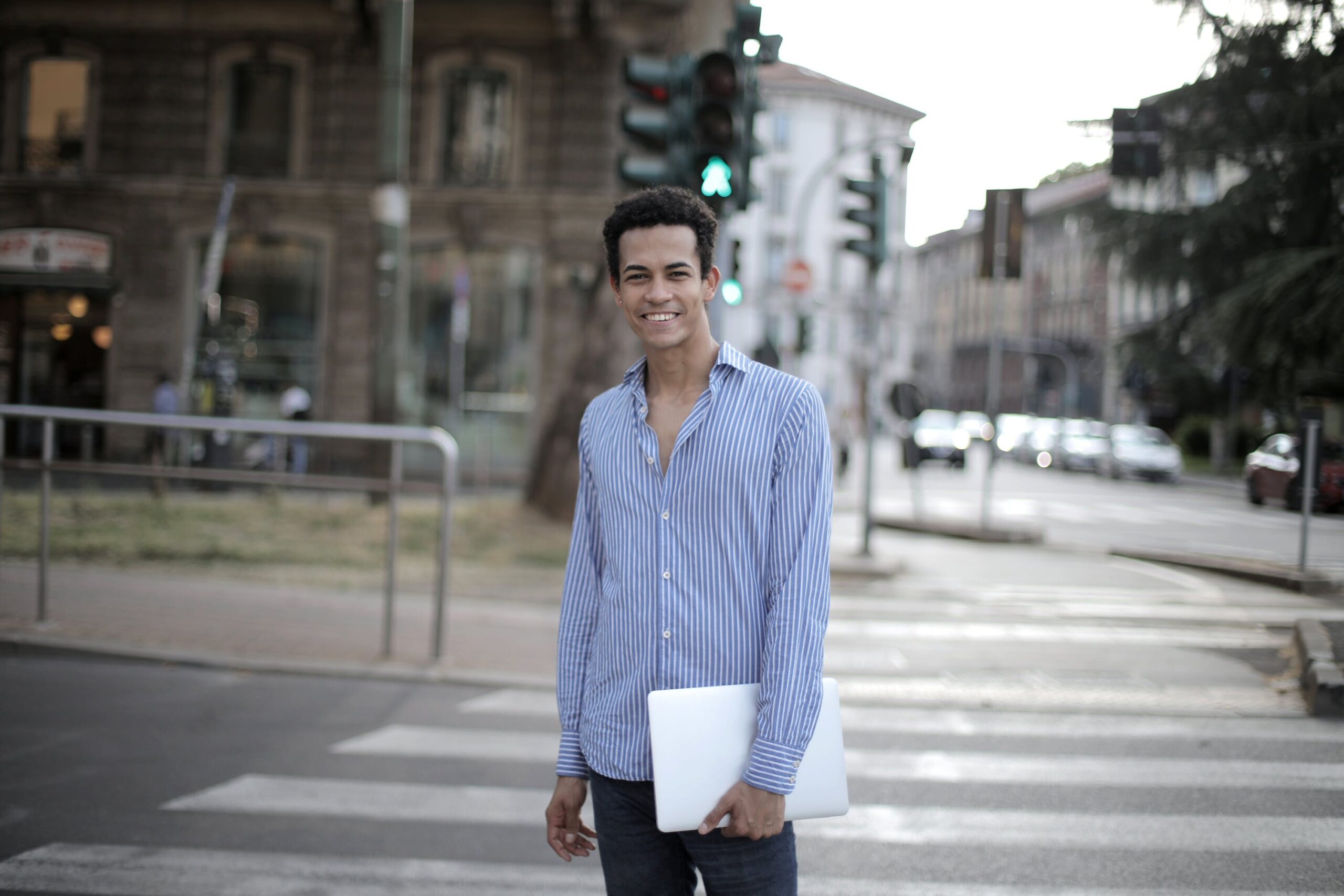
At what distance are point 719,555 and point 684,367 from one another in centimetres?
41

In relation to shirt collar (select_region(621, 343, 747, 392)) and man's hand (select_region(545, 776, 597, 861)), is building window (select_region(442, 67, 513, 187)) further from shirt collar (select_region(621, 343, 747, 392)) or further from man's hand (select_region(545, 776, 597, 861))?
man's hand (select_region(545, 776, 597, 861))

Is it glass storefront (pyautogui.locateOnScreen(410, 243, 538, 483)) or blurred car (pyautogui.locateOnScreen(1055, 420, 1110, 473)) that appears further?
blurred car (pyautogui.locateOnScreen(1055, 420, 1110, 473))

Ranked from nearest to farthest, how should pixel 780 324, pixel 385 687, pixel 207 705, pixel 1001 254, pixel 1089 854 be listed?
pixel 1089 854 → pixel 207 705 → pixel 385 687 → pixel 1001 254 → pixel 780 324

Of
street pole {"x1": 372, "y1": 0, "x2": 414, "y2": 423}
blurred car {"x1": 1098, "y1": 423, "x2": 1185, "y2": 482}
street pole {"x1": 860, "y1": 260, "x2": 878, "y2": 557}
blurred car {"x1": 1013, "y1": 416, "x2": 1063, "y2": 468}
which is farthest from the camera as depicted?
blurred car {"x1": 1013, "y1": 416, "x2": 1063, "y2": 468}

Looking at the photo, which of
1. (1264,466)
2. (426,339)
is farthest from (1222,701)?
(426,339)

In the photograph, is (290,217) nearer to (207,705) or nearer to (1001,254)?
(1001,254)

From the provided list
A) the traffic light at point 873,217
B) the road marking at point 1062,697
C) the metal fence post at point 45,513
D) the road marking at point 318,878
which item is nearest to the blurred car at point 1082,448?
the traffic light at point 873,217

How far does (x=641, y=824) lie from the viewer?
104 inches

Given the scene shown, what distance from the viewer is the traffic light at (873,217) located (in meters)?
14.9

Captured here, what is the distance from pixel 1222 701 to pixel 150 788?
521 centimetres

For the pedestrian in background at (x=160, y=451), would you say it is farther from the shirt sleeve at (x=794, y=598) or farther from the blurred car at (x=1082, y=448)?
the blurred car at (x=1082, y=448)

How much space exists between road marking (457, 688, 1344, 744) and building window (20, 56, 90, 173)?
20276mm

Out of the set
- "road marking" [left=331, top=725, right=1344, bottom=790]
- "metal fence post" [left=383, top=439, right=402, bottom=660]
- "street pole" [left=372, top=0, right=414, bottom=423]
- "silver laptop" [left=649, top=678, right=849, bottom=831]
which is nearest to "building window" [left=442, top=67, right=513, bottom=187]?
"street pole" [left=372, top=0, right=414, bottom=423]

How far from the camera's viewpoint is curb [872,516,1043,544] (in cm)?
1838
